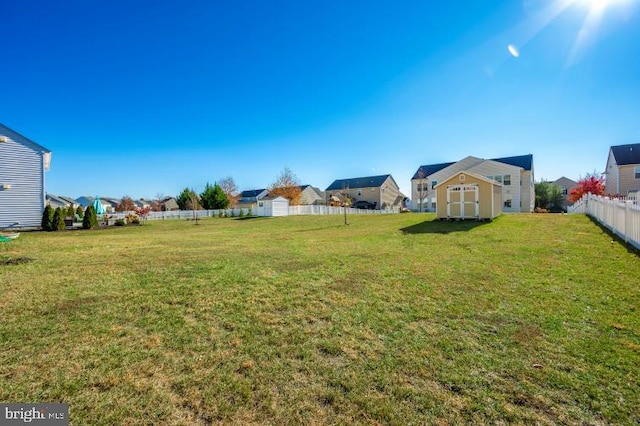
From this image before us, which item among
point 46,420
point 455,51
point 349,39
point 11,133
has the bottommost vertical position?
point 46,420

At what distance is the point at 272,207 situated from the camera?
3003 centimetres

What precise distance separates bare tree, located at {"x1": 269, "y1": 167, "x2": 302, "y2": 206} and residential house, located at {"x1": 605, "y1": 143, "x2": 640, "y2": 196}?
36859 mm

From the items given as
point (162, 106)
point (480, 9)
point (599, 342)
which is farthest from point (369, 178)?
point (599, 342)

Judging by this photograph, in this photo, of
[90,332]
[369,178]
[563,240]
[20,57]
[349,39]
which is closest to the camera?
[90,332]

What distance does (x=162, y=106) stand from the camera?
17469mm

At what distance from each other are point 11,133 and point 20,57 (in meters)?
6.74

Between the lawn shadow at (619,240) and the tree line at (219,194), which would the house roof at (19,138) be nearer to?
the tree line at (219,194)

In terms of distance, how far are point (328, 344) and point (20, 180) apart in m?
21.9

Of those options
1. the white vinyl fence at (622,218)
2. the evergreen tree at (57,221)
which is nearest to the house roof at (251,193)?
the evergreen tree at (57,221)

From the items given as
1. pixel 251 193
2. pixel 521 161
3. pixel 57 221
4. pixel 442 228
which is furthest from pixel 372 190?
pixel 57 221

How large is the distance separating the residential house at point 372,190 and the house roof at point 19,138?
127 feet

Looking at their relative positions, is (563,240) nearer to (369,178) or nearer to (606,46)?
(606,46)

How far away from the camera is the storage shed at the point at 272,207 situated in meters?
30.1

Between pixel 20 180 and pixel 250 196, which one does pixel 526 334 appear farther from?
pixel 250 196
